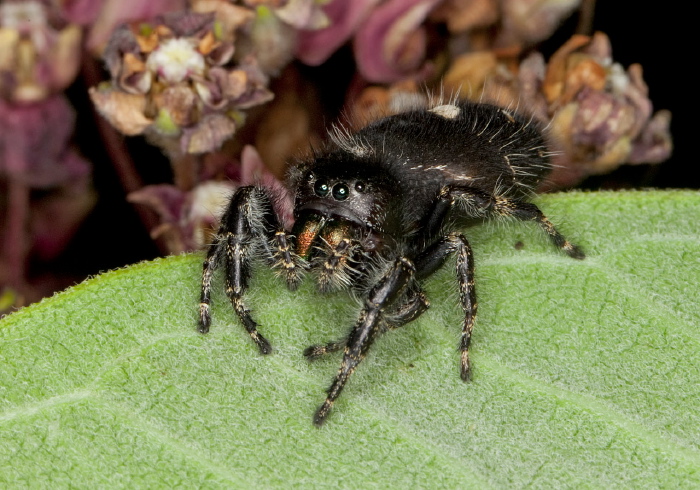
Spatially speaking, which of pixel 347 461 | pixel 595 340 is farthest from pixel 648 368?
pixel 347 461

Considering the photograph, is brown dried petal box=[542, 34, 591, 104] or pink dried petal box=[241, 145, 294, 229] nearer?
pink dried petal box=[241, 145, 294, 229]

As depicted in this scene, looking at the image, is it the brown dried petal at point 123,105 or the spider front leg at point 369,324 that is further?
the brown dried petal at point 123,105

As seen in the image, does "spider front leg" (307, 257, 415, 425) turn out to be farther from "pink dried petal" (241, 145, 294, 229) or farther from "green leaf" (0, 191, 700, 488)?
"pink dried petal" (241, 145, 294, 229)

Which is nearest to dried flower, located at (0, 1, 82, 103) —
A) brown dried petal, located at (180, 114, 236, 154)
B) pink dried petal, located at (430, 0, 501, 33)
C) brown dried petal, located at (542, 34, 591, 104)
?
brown dried petal, located at (180, 114, 236, 154)

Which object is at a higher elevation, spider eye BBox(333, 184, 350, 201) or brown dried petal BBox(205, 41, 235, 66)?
brown dried petal BBox(205, 41, 235, 66)

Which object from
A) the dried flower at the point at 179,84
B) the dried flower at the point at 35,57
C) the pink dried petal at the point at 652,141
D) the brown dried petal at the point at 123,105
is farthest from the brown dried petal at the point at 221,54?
the pink dried petal at the point at 652,141

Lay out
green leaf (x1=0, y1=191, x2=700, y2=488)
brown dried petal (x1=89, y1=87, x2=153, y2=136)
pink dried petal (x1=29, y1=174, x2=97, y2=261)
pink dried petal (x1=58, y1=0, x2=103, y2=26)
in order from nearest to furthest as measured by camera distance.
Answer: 1. green leaf (x1=0, y1=191, x2=700, y2=488)
2. brown dried petal (x1=89, y1=87, x2=153, y2=136)
3. pink dried petal (x1=58, y1=0, x2=103, y2=26)
4. pink dried petal (x1=29, y1=174, x2=97, y2=261)

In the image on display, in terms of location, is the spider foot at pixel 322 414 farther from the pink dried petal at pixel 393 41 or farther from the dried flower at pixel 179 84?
the pink dried petal at pixel 393 41

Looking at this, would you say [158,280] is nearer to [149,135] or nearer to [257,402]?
[257,402]

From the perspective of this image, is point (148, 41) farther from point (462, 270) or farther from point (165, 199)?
point (462, 270)

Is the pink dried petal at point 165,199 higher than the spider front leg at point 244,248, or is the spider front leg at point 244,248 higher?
the spider front leg at point 244,248
